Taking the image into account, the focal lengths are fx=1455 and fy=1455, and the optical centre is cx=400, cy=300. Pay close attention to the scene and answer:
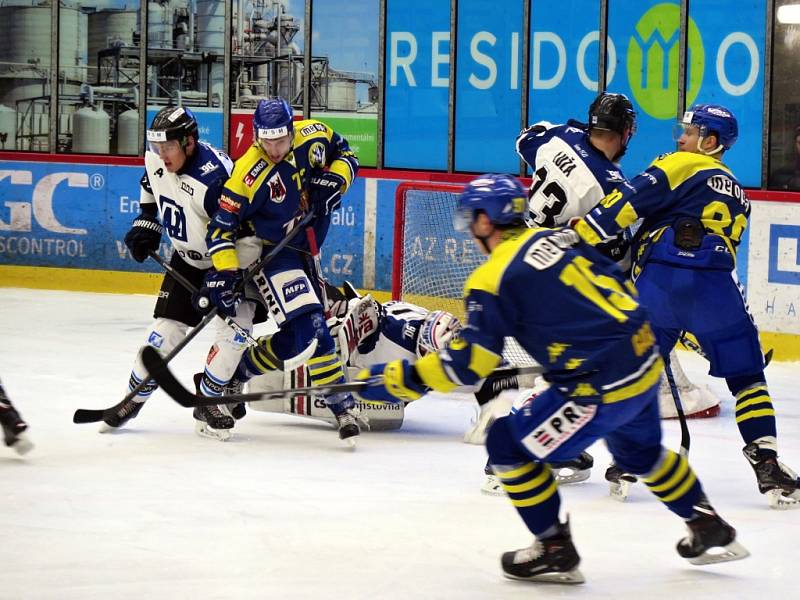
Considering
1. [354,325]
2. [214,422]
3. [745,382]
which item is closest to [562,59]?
[354,325]

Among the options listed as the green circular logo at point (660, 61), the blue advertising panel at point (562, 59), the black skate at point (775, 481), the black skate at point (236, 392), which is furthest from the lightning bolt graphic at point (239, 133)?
the black skate at point (775, 481)

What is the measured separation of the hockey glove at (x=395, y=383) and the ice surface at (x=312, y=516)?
48cm

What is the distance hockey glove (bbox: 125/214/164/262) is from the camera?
552 cm

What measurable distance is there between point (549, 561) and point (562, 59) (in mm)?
5747

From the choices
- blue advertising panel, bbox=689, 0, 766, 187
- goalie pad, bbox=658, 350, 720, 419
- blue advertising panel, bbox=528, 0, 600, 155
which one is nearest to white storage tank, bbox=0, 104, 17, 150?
blue advertising panel, bbox=528, 0, 600, 155

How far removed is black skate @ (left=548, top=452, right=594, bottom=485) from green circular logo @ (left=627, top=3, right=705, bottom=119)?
13.2 ft

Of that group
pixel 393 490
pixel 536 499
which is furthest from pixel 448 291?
pixel 536 499

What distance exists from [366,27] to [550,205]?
5.11 meters

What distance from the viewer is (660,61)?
843 cm

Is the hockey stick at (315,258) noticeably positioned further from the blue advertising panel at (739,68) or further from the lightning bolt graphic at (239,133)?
the lightning bolt graphic at (239,133)

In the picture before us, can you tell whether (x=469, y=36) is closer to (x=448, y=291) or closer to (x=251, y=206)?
(x=448, y=291)

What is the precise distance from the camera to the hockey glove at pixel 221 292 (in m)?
5.20

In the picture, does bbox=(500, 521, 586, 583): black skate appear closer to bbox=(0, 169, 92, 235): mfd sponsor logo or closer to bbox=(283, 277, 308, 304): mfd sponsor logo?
bbox=(283, 277, 308, 304): mfd sponsor logo

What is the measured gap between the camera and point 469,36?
917 cm
